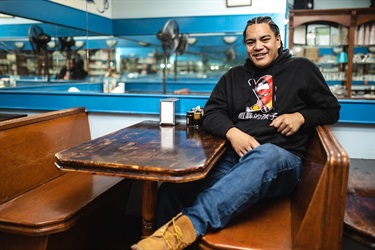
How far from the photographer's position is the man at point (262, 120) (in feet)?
5.10

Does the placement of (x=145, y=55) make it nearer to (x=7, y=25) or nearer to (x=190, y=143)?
(x=7, y=25)

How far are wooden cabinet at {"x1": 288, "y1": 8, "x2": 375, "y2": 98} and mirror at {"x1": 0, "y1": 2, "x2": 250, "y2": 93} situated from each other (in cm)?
140

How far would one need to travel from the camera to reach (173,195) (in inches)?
76.5

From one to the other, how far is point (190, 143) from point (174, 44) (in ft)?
10.9

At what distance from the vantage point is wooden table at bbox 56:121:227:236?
1383 millimetres

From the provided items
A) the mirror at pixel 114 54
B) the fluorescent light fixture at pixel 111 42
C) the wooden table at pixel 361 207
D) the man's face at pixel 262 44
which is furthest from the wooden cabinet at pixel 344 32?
the wooden table at pixel 361 207

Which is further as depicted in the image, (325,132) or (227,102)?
(227,102)

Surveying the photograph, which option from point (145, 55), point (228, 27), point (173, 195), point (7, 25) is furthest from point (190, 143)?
point (145, 55)

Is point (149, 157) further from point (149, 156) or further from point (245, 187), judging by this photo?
point (245, 187)

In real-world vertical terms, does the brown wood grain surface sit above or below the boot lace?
above

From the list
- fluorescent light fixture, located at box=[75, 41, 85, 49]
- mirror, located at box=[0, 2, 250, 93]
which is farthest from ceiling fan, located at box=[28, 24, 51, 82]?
fluorescent light fixture, located at box=[75, 41, 85, 49]

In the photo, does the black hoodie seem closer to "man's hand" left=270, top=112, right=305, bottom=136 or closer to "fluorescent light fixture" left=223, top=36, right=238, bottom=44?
"man's hand" left=270, top=112, right=305, bottom=136

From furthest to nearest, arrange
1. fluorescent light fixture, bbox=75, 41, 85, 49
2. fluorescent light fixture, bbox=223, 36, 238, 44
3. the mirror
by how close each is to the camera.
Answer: fluorescent light fixture, bbox=75, 41, 85, 49, the mirror, fluorescent light fixture, bbox=223, 36, 238, 44

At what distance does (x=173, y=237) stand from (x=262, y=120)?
907mm
